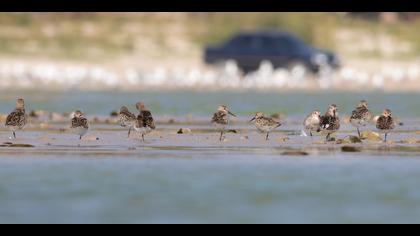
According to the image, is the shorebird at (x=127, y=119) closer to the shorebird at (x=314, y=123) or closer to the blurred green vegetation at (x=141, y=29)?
the shorebird at (x=314, y=123)

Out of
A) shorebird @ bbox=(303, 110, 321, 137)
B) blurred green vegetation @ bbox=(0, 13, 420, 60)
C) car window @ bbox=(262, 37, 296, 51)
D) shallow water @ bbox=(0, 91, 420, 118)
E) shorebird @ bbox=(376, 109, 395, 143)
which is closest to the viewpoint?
shorebird @ bbox=(376, 109, 395, 143)

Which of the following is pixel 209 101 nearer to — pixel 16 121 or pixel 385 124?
pixel 16 121

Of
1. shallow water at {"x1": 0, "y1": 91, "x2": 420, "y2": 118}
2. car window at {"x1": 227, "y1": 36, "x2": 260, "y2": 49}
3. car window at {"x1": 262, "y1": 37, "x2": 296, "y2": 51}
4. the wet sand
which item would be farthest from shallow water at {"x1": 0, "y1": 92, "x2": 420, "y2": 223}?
car window at {"x1": 227, "y1": 36, "x2": 260, "y2": 49}

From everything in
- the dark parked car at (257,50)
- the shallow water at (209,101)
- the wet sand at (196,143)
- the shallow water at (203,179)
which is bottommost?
the shallow water at (203,179)

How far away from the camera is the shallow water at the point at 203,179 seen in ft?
28.5

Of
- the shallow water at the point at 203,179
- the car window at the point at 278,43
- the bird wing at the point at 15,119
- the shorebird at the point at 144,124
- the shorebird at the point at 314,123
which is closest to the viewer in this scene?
the shallow water at the point at 203,179

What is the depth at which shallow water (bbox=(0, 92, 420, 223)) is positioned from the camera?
869 centimetres

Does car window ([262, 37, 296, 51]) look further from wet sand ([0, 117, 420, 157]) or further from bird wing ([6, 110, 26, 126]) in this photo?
bird wing ([6, 110, 26, 126])

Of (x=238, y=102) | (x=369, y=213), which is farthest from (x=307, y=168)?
(x=238, y=102)

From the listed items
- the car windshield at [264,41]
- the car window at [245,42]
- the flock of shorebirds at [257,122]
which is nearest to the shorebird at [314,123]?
the flock of shorebirds at [257,122]

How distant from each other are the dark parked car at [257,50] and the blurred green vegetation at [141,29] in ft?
12.2

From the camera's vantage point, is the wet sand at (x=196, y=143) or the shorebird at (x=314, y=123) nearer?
the wet sand at (x=196, y=143)

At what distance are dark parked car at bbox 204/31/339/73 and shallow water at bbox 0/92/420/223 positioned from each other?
2228 cm
